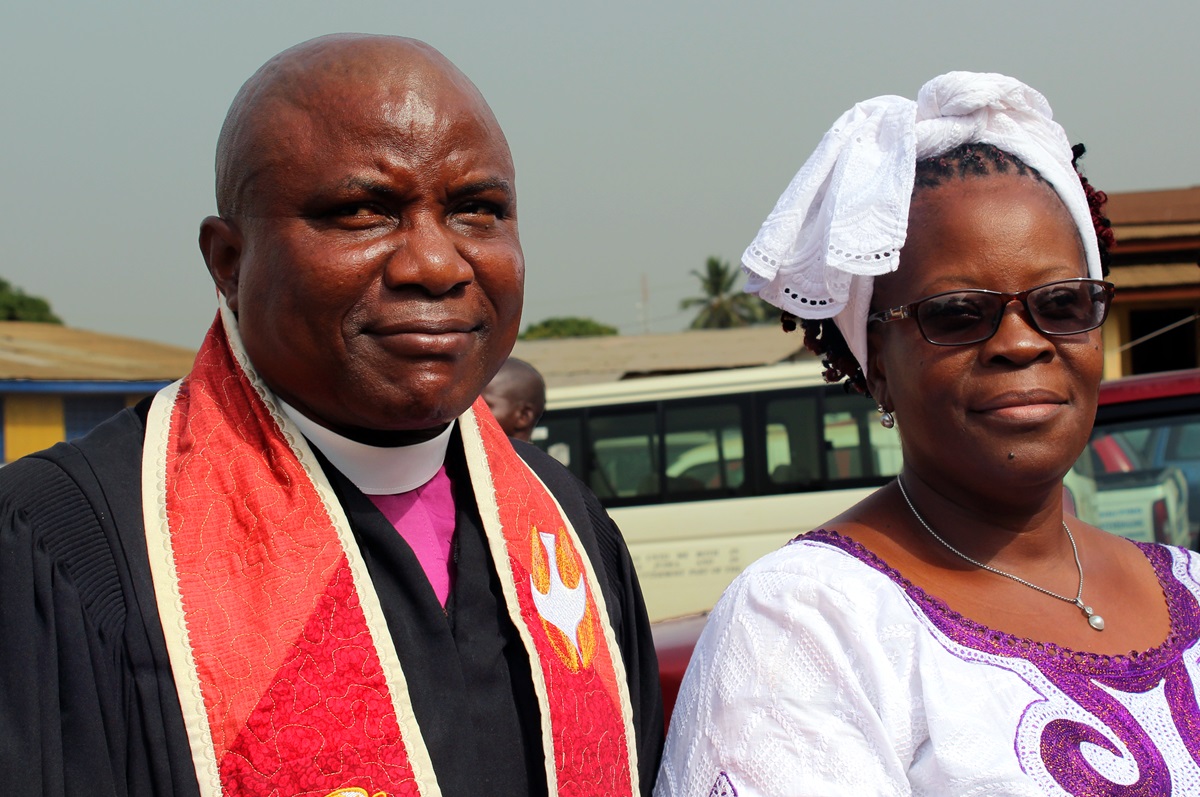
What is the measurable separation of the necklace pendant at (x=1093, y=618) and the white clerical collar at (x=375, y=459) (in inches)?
44.1

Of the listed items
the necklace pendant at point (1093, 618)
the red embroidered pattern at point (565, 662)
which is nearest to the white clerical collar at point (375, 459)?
the red embroidered pattern at point (565, 662)

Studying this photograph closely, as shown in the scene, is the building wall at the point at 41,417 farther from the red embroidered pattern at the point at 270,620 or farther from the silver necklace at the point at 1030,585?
the silver necklace at the point at 1030,585

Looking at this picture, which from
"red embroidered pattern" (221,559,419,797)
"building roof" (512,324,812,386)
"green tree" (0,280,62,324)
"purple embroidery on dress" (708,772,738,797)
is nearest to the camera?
"red embroidered pattern" (221,559,419,797)

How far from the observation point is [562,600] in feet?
6.04

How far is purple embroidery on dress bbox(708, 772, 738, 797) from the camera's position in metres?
1.53

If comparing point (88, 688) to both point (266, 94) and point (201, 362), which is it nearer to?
point (201, 362)

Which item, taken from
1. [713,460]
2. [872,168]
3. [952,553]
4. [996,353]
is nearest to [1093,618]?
[952,553]

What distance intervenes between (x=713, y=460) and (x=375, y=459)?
7.78 metres

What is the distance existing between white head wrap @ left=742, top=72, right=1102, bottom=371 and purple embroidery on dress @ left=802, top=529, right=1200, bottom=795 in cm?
42

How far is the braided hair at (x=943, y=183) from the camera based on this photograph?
5.84 feet

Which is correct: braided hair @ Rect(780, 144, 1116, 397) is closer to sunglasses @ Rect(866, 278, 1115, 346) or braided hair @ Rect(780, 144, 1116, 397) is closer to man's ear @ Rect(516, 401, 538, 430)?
sunglasses @ Rect(866, 278, 1115, 346)

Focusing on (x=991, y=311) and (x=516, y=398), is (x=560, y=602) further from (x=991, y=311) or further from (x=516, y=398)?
(x=516, y=398)

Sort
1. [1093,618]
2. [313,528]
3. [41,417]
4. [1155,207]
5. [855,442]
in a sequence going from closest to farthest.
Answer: [313,528] < [1093,618] < [855,442] < [1155,207] < [41,417]

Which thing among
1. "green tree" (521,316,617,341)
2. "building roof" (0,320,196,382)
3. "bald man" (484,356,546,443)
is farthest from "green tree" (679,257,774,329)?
"bald man" (484,356,546,443)
